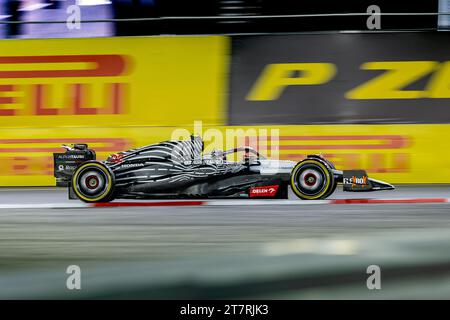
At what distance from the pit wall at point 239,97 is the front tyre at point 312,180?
315cm

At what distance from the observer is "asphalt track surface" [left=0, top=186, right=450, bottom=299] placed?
504cm

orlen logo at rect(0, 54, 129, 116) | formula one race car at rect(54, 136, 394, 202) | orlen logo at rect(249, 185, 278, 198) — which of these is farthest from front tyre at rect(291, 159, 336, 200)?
orlen logo at rect(0, 54, 129, 116)

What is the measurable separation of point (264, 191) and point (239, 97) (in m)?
4.20

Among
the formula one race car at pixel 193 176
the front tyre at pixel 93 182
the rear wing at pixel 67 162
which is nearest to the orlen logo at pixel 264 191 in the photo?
the formula one race car at pixel 193 176

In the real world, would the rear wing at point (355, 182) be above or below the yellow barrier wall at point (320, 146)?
below

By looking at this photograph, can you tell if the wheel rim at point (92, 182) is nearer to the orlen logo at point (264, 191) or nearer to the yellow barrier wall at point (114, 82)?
the orlen logo at point (264, 191)

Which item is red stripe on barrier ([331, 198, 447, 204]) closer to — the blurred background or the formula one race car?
the formula one race car

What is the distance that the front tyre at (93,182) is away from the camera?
10305 mm

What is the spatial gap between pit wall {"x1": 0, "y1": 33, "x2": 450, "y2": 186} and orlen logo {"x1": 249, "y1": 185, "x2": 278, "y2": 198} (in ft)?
10.6

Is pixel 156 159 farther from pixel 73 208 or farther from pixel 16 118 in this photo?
pixel 16 118

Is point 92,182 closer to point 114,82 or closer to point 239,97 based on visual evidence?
point 114,82

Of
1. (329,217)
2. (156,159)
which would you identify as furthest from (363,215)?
(156,159)
